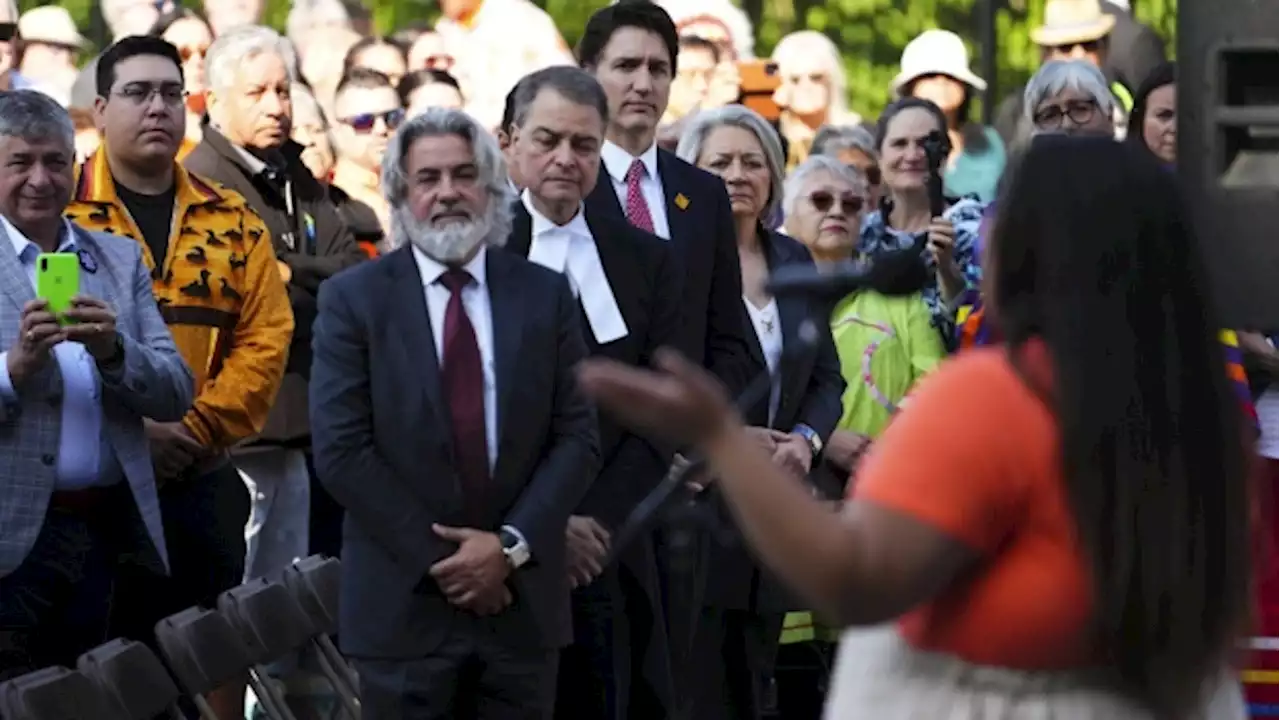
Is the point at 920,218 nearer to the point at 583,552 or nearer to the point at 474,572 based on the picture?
the point at 583,552

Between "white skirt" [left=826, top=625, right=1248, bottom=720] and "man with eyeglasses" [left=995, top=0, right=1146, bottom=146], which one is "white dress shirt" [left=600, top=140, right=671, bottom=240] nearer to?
"white skirt" [left=826, top=625, right=1248, bottom=720]

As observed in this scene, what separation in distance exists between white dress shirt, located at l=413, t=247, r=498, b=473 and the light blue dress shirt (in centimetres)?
107

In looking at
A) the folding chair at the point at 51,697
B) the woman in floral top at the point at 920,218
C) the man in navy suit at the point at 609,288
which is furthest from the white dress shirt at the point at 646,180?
the folding chair at the point at 51,697

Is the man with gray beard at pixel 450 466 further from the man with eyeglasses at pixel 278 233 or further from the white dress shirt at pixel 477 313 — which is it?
the man with eyeglasses at pixel 278 233

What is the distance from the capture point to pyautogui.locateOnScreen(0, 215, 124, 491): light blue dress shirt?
8016 millimetres

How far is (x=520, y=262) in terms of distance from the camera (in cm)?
762

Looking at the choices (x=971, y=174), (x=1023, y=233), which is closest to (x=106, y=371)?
(x=1023, y=233)

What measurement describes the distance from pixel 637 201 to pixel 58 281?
1687 millimetres

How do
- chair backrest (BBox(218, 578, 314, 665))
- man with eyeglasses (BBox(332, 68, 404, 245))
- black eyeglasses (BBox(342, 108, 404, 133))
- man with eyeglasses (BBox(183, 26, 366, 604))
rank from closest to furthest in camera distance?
chair backrest (BBox(218, 578, 314, 665)) < man with eyeglasses (BBox(183, 26, 366, 604)) < man with eyeglasses (BBox(332, 68, 404, 245)) < black eyeglasses (BBox(342, 108, 404, 133))

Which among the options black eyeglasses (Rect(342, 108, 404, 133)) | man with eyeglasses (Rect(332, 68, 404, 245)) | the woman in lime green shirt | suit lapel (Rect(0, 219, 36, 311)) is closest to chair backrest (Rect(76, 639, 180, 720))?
suit lapel (Rect(0, 219, 36, 311))

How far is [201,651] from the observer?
809 cm

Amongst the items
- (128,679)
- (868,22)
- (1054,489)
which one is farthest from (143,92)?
(1054,489)

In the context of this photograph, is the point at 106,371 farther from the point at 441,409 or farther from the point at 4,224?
the point at 441,409

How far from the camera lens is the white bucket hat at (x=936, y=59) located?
44.7 ft
